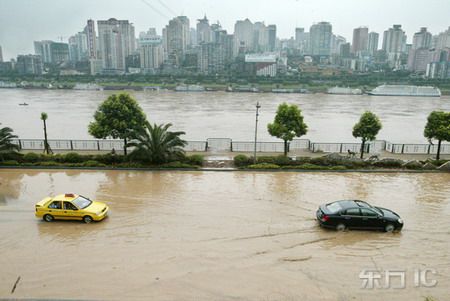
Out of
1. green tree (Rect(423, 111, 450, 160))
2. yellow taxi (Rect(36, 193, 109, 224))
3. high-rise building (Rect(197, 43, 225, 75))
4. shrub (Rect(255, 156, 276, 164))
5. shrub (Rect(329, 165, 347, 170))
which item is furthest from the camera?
high-rise building (Rect(197, 43, 225, 75))

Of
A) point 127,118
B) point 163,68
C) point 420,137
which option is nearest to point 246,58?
point 163,68

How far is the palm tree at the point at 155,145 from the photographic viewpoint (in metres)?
20.0

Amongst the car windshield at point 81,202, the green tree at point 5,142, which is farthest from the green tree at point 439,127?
the green tree at point 5,142

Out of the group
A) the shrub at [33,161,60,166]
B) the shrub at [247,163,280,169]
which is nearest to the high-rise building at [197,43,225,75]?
the shrub at [33,161,60,166]

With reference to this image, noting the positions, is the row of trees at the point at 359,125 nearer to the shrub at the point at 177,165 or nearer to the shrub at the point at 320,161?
the shrub at the point at 320,161

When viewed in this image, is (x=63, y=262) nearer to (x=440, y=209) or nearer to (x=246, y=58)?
(x=440, y=209)

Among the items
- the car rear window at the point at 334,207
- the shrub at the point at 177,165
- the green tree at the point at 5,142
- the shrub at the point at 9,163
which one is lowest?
the shrub at the point at 9,163

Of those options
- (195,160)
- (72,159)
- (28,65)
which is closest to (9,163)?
(72,159)

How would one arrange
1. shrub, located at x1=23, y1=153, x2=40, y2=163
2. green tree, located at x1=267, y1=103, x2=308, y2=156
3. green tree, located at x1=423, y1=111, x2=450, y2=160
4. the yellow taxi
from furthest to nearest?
1. green tree, located at x1=267, y1=103, x2=308, y2=156
2. green tree, located at x1=423, y1=111, x2=450, y2=160
3. shrub, located at x1=23, y1=153, x2=40, y2=163
4. the yellow taxi

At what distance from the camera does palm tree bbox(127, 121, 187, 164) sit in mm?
20047

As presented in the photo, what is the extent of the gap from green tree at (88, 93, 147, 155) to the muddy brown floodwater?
498 cm

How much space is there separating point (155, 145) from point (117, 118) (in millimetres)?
3535

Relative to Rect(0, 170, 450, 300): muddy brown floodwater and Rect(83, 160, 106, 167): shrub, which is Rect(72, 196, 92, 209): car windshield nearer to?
Rect(0, 170, 450, 300): muddy brown floodwater

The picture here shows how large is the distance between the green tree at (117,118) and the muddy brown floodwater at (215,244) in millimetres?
4984
